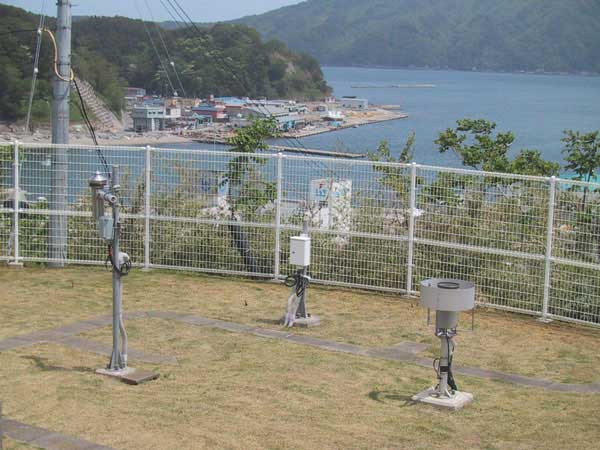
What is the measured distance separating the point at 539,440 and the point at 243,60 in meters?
89.3

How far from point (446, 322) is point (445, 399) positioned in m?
0.64

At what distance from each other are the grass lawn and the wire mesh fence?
2.01 feet

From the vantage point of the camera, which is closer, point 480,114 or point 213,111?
point 213,111

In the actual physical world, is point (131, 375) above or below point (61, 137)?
below

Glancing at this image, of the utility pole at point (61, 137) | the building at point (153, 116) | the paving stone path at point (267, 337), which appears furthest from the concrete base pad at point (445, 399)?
the building at point (153, 116)

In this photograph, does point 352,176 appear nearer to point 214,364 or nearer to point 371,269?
point 371,269

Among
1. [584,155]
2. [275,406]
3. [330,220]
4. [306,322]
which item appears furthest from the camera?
[584,155]

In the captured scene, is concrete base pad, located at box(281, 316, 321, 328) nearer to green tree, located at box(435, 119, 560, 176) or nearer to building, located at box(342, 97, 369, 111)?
green tree, located at box(435, 119, 560, 176)

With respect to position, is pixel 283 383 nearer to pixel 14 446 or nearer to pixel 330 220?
pixel 14 446

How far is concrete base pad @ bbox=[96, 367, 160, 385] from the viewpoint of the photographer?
302 inches

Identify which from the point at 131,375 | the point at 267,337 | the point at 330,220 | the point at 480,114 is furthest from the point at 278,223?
the point at 480,114

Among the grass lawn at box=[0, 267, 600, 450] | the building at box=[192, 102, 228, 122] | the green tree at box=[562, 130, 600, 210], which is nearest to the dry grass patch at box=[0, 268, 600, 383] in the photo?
the grass lawn at box=[0, 267, 600, 450]

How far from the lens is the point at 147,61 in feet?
307

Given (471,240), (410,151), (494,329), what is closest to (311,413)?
(494,329)
